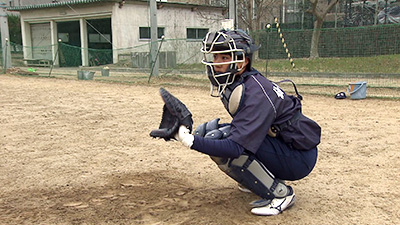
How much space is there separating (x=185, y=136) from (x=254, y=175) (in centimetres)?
71

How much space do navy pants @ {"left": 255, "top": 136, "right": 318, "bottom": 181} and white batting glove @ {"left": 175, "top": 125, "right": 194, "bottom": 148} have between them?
65cm

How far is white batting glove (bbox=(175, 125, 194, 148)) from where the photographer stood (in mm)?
2463

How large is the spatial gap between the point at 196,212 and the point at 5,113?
5633mm

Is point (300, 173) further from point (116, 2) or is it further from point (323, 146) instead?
point (116, 2)

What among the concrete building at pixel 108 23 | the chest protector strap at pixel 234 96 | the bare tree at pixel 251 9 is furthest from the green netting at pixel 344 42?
the chest protector strap at pixel 234 96

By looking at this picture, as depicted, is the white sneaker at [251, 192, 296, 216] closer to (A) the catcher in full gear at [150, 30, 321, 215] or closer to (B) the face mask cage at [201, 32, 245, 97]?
(A) the catcher in full gear at [150, 30, 321, 215]

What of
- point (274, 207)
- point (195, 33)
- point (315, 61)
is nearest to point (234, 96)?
point (274, 207)

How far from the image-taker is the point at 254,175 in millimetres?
2908

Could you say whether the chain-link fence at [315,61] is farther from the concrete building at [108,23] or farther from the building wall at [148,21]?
the building wall at [148,21]

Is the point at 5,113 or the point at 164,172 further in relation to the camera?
the point at 5,113

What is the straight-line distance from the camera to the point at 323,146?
5.00m

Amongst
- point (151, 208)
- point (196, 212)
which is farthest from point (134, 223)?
point (196, 212)

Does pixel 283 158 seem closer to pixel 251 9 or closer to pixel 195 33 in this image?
pixel 251 9

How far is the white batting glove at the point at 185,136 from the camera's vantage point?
8.08 ft
